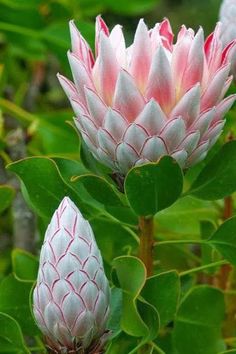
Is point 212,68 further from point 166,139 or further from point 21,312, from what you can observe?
point 21,312

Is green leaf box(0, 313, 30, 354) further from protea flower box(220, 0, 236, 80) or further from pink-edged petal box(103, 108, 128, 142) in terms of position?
protea flower box(220, 0, 236, 80)

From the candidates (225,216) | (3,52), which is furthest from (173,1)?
(225,216)

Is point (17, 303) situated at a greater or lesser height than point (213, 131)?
lesser

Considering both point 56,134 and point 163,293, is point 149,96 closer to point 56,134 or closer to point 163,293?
point 163,293

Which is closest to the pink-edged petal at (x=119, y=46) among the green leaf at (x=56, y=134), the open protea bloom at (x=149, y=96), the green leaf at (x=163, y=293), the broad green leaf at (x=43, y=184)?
the open protea bloom at (x=149, y=96)

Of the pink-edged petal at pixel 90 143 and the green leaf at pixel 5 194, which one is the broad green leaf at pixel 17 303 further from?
the pink-edged petal at pixel 90 143

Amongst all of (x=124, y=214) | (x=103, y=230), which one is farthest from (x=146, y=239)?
(x=103, y=230)
